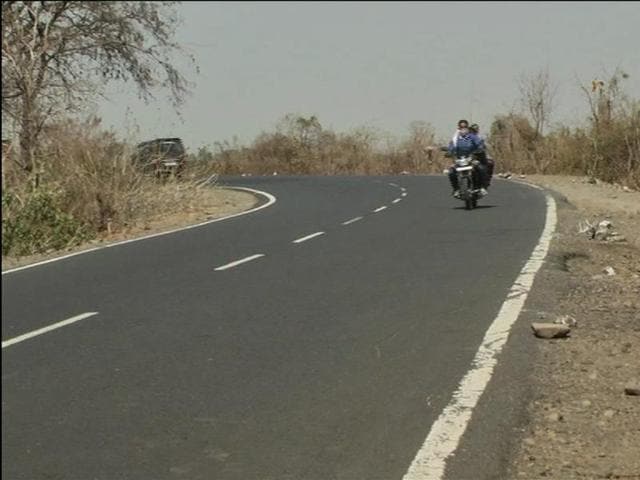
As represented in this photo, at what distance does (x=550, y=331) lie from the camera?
7.85 metres

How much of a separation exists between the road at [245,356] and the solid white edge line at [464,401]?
0.26 ft

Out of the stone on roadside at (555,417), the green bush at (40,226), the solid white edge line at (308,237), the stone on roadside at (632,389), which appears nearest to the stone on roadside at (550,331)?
the stone on roadside at (632,389)

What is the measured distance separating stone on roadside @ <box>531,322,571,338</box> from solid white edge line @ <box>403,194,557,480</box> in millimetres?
243

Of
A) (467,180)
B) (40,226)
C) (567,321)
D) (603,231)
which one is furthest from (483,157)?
(567,321)

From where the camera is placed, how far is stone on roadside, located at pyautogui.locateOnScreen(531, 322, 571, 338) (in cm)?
784

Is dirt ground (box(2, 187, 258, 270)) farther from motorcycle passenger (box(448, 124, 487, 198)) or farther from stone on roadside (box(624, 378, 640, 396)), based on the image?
stone on roadside (box(624, 378, 640, 396))

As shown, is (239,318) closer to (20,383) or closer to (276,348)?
(276,348)

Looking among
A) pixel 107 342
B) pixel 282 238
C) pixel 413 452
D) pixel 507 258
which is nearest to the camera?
pixel 413 452

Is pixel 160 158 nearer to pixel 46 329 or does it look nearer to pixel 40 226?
pixel 40 226

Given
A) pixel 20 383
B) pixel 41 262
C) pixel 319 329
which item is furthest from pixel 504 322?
pixel 41 262

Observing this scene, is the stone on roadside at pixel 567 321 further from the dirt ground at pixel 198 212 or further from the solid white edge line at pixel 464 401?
the dirt ground at pixel 198 212

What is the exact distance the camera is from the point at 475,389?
619 centimetres

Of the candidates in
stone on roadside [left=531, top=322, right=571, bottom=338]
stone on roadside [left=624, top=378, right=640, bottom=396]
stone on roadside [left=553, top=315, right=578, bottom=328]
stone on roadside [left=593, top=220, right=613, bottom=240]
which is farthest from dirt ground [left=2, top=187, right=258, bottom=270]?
stone on roadside [left=624, top=378, right=640, bottom=396]

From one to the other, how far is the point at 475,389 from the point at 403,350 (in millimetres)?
1301
